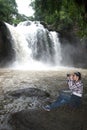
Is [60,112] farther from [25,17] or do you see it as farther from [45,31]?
[25,17]

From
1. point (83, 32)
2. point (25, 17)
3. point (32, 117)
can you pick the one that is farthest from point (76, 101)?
point (25, 17)

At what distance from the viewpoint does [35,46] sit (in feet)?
95.6

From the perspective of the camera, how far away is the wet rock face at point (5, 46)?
25966 millimetres

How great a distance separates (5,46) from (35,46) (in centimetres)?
406

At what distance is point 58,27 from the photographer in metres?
31.8

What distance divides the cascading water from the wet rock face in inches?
20.4

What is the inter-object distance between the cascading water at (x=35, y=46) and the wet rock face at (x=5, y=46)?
1.70 feet

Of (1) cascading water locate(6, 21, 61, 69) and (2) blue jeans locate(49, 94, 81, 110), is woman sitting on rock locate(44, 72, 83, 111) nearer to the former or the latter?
(2) blue jeans locate(49, 94, 81, 110)

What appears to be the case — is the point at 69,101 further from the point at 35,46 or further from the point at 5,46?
the point at 35,46

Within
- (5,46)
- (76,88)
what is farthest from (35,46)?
(76,88)

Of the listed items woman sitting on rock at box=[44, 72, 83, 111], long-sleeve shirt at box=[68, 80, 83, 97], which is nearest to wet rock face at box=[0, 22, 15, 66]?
woman sitting on rock at box=[44, 72, 83, 111]

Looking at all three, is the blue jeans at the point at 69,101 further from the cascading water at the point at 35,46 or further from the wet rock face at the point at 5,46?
the cascading water at the point at 35,46

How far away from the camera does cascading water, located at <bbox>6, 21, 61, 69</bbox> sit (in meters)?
27.2

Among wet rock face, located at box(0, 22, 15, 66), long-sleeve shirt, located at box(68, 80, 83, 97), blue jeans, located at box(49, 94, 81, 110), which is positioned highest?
wet rock face, located at box(0, 22, 15, 66)
